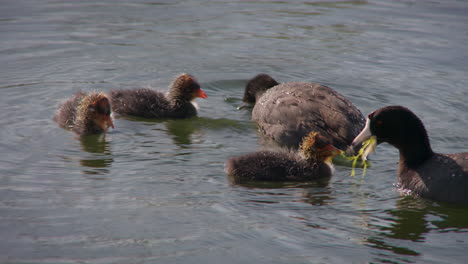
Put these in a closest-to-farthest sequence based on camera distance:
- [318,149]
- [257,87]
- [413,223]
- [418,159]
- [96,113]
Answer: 1. [413,223]
2. [418,159]
3. [318,149]
4. [96,113]
5. [257,87]

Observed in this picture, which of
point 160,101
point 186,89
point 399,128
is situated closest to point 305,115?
point 399,128

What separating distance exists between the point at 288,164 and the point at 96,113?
9.08ft

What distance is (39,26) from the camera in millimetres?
14195

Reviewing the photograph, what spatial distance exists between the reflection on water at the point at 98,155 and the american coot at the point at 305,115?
2.04 m

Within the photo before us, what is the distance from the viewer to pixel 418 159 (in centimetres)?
711

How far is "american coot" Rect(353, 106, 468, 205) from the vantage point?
6.69 m

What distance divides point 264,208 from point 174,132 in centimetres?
294

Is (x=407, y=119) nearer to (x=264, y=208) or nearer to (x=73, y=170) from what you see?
(x=264, y=208)

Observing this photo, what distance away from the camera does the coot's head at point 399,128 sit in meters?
7.12

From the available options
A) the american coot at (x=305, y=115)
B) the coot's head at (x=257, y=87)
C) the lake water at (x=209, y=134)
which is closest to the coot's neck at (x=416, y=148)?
the lake water at (x=209, y=134)

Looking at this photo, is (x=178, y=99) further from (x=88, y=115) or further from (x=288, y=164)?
(x=288, y=164)

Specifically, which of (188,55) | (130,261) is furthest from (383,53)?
(130,261)

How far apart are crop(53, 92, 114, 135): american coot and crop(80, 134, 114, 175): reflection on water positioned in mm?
119

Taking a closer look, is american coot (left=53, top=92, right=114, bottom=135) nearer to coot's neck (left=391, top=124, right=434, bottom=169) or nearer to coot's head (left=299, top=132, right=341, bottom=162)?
coot's head (left=299, top=132, right=341, bottom=162)
